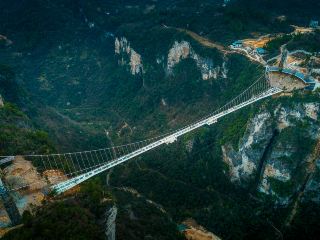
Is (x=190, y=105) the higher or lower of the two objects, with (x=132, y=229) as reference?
higher

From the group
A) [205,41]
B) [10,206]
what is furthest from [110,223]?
[205,41]

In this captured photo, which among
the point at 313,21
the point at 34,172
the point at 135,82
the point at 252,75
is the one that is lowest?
the point at 34,172

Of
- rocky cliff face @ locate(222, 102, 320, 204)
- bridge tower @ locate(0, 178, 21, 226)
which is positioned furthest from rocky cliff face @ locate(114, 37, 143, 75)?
bridge tower @ locate(0, 178, 21, 226)

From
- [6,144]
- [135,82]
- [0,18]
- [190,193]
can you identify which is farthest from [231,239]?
[0,18]

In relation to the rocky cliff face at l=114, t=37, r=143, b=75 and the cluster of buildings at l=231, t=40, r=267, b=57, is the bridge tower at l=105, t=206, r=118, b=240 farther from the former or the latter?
the rocky cliff face at l=114, t=37, r=143, b=75

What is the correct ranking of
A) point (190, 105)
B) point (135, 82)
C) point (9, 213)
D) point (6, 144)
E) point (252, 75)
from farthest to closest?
point (135, 82), point (190, 105), point (252, 75), point (6, 144), point (9, 213)

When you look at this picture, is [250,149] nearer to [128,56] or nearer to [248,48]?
[248,48]

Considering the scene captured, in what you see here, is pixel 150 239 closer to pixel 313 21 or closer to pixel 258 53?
pixel 258 53
